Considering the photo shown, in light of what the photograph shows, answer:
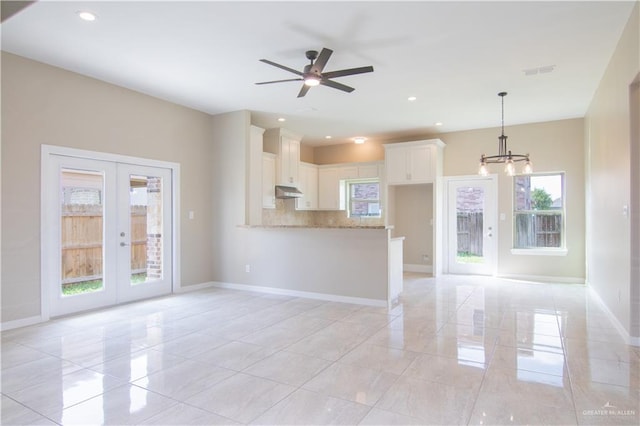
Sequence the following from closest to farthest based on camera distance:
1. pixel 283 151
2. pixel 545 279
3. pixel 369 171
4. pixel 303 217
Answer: pixel 545 279
pixel 283 151
pixel 369 171
pixel 303 217

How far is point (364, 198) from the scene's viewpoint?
8.73 meters

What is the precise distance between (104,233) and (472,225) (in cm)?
648

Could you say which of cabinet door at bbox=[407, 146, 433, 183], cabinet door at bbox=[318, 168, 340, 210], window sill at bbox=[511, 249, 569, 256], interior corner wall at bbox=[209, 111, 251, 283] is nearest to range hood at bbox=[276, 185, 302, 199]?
→ interior corner wall at bbox=[209, 111, 251, 283]

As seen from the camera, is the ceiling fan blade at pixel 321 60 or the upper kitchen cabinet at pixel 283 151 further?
the upper kitchen cabinet at pixel 283 151

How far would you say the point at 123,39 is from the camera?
3678 millimetres

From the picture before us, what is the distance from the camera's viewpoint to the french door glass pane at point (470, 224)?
7.48m

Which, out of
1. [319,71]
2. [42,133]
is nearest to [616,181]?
[319,71]

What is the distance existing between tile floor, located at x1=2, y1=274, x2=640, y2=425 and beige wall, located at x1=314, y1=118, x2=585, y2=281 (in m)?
2.00

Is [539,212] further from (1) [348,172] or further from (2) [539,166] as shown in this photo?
(1) [348,172]

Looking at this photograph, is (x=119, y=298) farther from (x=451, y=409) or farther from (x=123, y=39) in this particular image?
(x=451, y=409)

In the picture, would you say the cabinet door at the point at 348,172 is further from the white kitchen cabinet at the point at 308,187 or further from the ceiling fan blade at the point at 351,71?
the ceiling fan blade at the point at 351,71

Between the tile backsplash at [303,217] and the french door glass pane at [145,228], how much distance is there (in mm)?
1989

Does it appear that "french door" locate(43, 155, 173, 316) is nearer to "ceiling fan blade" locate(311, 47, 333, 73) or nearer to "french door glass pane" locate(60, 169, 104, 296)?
"french door glass pane" locate(60, 169, 104, 296)

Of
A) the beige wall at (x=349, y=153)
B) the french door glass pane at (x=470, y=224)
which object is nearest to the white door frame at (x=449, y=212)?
the french door glass pane at (x=470, y=224)
